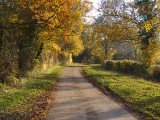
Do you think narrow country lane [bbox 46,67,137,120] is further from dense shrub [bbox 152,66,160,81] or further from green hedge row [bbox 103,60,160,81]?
green hedge row [bbox 103,60,160,81]

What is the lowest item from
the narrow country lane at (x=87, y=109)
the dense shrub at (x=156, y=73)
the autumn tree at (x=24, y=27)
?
the narrow country lane at (x=87, y=109)

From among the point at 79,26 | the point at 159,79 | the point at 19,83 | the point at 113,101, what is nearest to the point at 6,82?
the point at 19,83

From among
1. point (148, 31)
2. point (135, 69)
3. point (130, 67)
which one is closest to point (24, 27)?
point (148, 31)

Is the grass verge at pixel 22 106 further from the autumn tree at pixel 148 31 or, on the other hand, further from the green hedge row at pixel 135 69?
the autumn tree at pixel 148 31

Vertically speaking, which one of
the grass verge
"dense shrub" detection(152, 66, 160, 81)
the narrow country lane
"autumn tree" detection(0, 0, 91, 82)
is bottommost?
the narrow country lane

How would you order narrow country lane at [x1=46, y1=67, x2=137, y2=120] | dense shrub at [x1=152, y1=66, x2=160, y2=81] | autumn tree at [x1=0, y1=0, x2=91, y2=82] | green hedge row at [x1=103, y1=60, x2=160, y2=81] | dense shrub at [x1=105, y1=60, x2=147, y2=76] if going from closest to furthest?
narrow country lane at [x1=46, y1=67, x2=137, y2=120]
autumn tree at [x1=0, y1=0, x2=91, y2=82]
dense shrub at [x1=152, y1=66, x2=160, y2=81]
green hedge row at [x1=103, y1=60, x2=160, y2=81]
dense shrub at [x1=105, y1=60, x2=147, y2=76]

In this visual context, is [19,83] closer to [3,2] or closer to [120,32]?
[3,2]

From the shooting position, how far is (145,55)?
1323 inches

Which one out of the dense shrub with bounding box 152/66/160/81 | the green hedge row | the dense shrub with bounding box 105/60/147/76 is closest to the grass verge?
the dense shrub with bounding box 152/66/160/81

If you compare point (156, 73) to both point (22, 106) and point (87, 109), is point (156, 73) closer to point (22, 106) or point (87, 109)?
point (87, 109)

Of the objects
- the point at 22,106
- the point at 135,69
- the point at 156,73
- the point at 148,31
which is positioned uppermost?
the point at 148,31

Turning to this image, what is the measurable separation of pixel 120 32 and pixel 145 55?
13.8 ft

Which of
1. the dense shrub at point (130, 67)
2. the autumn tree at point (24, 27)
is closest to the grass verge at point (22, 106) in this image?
the autumn tree at point (24, 27)

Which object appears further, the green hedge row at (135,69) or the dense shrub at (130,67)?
the dense shrub at (130,67)
